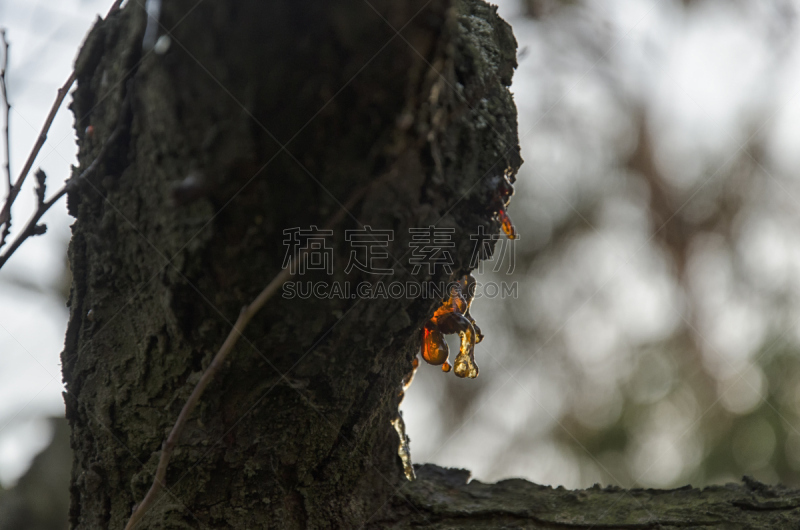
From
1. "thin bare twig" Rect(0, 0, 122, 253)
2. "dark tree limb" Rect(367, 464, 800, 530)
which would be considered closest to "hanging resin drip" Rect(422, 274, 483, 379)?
"dark tree limb" Rect(367, 464, 800, 530)

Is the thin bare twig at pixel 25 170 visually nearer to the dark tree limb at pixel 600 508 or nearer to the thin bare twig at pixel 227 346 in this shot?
the thin bare twig at pixel 227 346

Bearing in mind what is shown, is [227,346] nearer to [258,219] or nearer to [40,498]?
[258,219]

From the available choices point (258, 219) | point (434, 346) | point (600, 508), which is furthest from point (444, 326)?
point (258, 219)

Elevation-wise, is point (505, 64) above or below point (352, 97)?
above

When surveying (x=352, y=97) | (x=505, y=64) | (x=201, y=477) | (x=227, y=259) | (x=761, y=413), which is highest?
(x=761, y=413)

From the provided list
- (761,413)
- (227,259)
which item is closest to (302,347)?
(227,259)

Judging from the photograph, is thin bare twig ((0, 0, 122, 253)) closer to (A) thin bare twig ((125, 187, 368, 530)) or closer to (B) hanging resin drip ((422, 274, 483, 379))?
(A) thin bare twig ((125, 187, 368, 530))

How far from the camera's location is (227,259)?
824mm

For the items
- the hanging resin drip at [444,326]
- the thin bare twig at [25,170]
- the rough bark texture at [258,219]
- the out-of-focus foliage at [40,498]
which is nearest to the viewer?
the rough bark texture at [258,219]

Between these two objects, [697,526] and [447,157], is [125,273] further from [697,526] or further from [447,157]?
[697,526]

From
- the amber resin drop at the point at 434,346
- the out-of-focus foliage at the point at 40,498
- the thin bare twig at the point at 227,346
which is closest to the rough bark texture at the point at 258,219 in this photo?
the thin bare twig at the point at 227,346

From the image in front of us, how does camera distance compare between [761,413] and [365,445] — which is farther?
[761,413]

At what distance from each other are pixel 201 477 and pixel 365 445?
0.33 metres

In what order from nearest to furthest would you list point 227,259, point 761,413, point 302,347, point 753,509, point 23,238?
point 227,259 → point 302,347 → point 23,238 → point 753,509 → point 761,413
